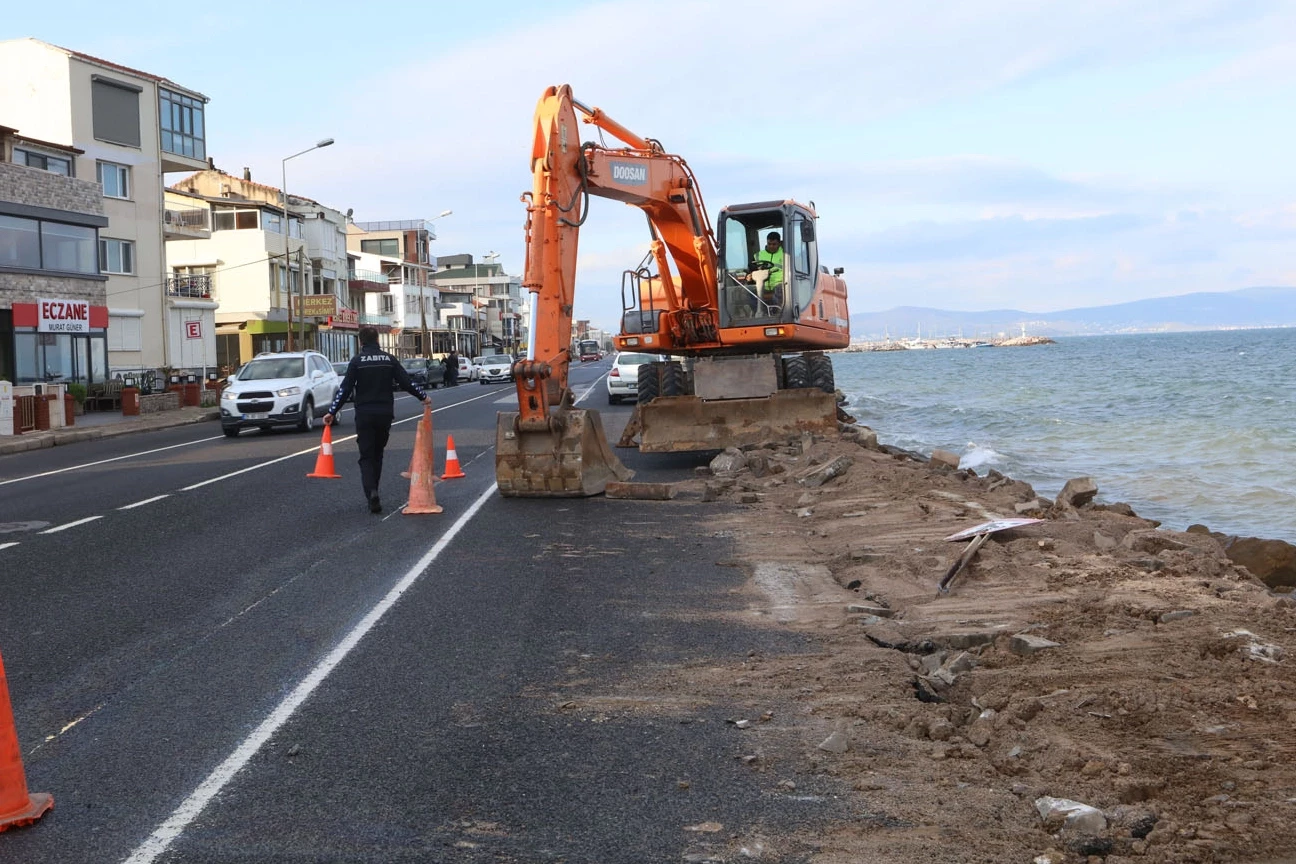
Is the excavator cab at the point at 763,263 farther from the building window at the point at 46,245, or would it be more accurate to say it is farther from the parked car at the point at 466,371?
the parked car at the point at 466,371

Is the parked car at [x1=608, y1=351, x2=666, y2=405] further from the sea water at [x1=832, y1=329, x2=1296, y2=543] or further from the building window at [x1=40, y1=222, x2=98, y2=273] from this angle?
the building window at [x1=40, y1=222, x2=98, y2=273]

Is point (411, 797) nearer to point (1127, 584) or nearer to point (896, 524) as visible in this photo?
point (1127, 584)

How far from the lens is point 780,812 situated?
468cm

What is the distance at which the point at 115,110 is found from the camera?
48125 mm

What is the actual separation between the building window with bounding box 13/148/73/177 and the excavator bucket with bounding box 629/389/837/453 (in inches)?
1142

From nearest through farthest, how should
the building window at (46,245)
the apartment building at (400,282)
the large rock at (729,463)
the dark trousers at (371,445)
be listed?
1. the dark trousers at (371,445)
2. the large rock at (729,463)
3. the building window at (46,245)
4. the apartment building at (400,282)

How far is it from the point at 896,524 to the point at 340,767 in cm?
747

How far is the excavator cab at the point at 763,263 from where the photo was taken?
19203mm

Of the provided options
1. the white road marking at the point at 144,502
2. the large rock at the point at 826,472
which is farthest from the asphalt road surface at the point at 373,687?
the large rock at the point at 826,472

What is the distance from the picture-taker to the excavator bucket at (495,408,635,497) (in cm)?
1434

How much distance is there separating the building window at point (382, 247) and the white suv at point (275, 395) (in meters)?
91.5

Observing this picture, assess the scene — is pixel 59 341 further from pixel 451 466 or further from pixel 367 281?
pixel 367 281

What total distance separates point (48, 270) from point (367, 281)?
53.9 m

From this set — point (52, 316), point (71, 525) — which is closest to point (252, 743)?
point (71, 525)
